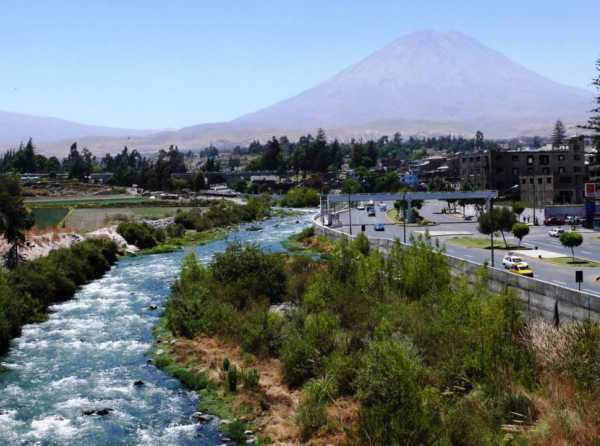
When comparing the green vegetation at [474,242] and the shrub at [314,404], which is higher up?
the green vegetation at [474,242]

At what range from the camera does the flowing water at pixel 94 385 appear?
2695cm

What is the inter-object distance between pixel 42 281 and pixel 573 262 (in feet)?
127

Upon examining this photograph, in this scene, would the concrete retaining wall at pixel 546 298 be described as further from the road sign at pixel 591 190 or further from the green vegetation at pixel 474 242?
the road sign at pixel 591 190

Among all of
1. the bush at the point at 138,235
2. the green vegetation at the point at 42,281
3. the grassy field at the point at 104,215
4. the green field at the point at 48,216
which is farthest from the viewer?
the grassy field at the point at 104,215

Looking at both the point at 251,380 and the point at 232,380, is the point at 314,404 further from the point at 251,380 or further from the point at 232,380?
the point at 232,380

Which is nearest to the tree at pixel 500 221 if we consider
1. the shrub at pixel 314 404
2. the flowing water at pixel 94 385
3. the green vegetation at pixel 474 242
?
the green vegetation at pixel 474 242

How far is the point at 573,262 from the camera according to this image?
177 feet

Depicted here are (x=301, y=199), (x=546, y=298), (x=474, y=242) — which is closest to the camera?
(x=546, y=298)

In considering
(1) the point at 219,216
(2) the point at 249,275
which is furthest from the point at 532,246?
(1) the point at 219,216

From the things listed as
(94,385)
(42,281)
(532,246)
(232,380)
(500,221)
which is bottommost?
(94,385)

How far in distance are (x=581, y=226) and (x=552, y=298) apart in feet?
185

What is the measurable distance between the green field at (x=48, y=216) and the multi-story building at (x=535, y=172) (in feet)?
235

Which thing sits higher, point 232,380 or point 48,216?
point 48,216

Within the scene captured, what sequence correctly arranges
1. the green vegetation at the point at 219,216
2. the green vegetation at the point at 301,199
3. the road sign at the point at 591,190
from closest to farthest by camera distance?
1. the road sign at the point at 591,190
2. the green vegetation at the point at 219,216
3. the green vegetation at the point at 301,199
